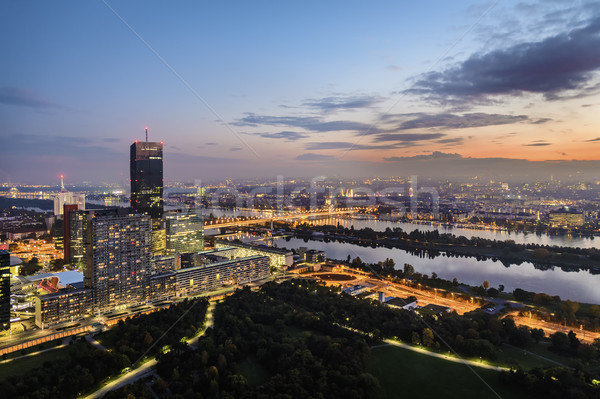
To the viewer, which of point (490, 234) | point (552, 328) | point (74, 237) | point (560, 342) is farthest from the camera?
point (490, 234)

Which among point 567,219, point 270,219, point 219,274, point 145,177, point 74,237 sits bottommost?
point 219,274

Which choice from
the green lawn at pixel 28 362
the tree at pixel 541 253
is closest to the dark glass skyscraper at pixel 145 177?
the green lawn at pixel 28 362

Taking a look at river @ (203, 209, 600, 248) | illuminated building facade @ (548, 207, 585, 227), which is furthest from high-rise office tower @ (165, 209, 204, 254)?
illuminated building facade @ (548, 207, 585, 227)

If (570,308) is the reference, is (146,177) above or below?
above

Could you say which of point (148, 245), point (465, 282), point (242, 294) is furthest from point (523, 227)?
point (148, 245)

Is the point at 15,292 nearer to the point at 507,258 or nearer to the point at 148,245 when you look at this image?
the point at 148,245

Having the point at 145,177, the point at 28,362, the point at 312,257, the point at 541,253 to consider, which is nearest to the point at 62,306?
the point at 28,362

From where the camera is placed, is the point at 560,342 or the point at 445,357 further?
the point at 560,342

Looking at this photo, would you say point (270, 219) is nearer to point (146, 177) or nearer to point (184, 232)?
point (146, 177)
